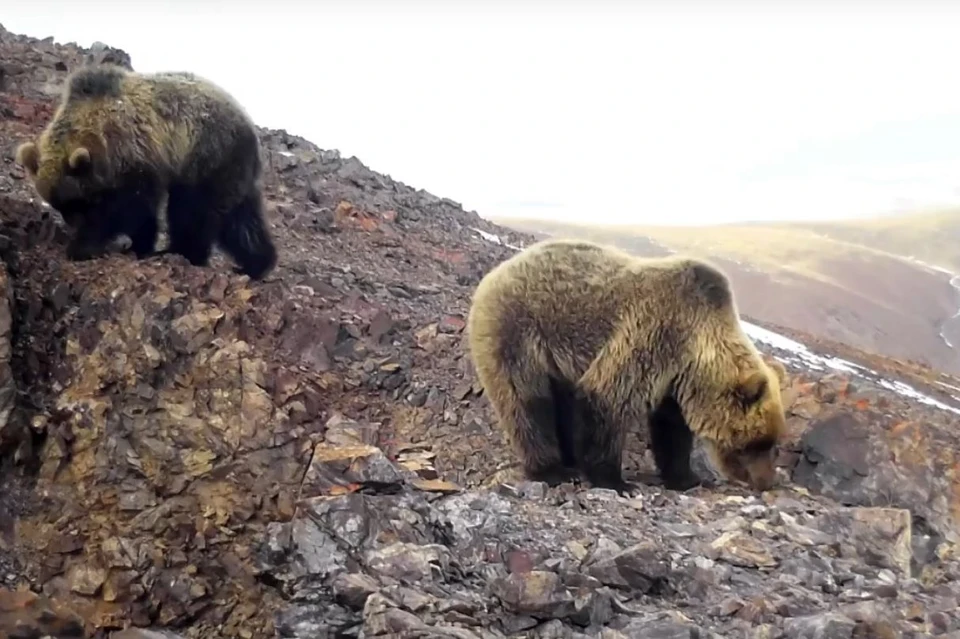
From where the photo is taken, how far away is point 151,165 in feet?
32.2

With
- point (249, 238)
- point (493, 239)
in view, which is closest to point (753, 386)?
point (249, 238)

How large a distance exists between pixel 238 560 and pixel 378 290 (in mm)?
5192

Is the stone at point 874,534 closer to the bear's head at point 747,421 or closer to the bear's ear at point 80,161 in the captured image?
the bear's head at point 747,421

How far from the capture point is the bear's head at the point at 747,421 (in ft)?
28.3

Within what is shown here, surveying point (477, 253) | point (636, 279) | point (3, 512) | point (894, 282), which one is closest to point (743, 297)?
point (894, 282)

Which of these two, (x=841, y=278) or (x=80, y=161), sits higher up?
(x=80, y=161)

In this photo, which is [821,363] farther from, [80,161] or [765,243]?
[765,243]

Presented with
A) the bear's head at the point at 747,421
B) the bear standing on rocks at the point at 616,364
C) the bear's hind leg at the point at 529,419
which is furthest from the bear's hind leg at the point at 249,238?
the bear's head at the point at 747,421

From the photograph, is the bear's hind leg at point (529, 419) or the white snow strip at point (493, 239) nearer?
the bear's hind leg at point (529, 419)

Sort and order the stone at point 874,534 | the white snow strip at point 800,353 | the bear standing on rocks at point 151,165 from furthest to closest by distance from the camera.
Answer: the white snow strip at point 800,353 < the bear standing on rocks at point 151,165 < the stone at point 874,534

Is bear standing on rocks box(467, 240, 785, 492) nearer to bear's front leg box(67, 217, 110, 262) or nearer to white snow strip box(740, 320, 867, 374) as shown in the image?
bear's front leg box(67, 217, 110, 262)

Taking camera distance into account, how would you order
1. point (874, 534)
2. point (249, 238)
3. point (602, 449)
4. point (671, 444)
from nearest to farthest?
point (874, 534) → point (602, 449) → point (671, 444) → point (249, 238)

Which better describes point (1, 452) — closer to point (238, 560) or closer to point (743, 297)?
point (238, 560)

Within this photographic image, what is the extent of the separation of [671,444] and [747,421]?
872mm
